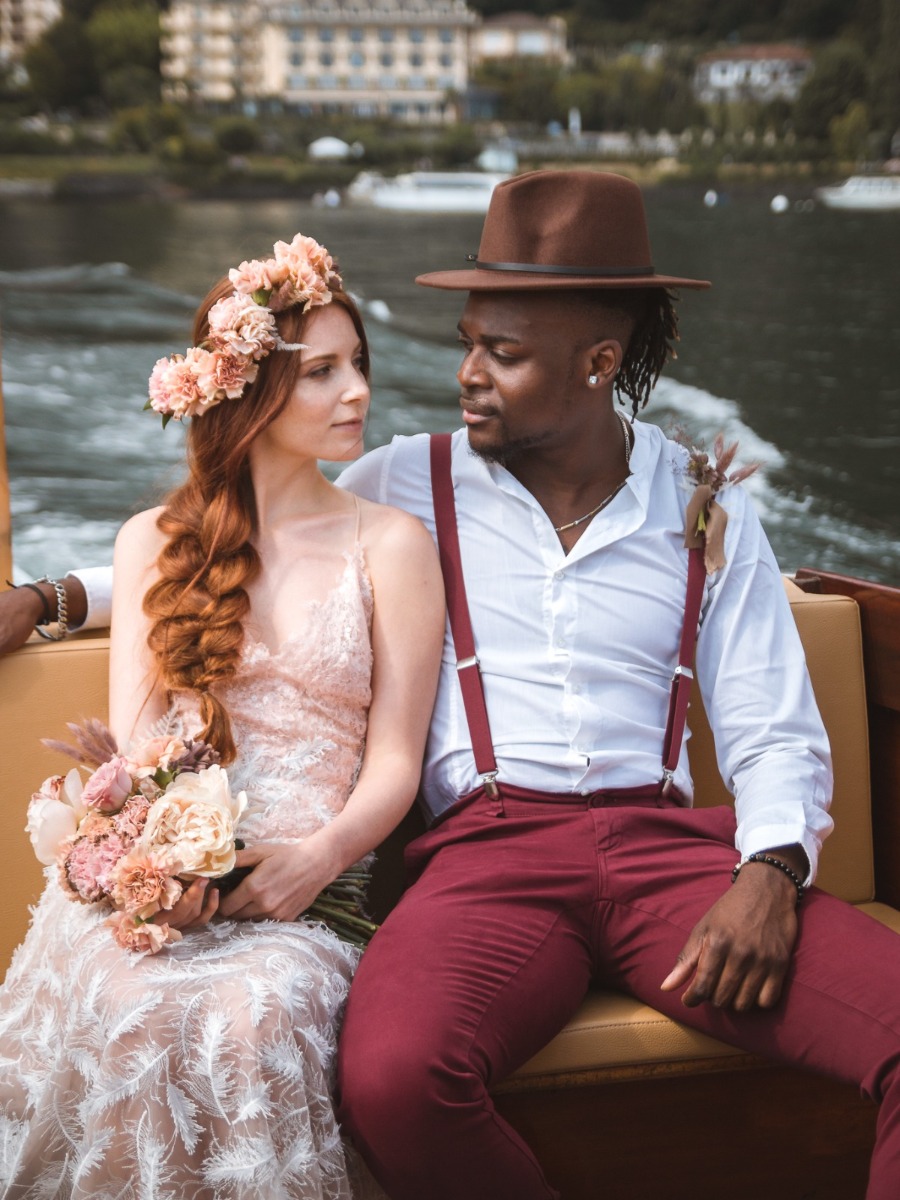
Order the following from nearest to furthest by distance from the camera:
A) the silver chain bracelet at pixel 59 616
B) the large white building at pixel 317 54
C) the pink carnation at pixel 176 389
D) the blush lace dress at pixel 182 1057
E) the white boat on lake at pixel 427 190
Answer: the blush lace dress at pixel 182 1057 < the pink carnation at pixel 176 389 < the silver chain bracelet at pixel 59 616 < the large white building at pixel 317 54 < the white boat on lake at pixel 427 190

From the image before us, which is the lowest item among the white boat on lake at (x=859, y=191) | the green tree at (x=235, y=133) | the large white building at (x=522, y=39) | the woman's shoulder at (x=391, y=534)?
the woman's shoulder at (x=391, y=534)

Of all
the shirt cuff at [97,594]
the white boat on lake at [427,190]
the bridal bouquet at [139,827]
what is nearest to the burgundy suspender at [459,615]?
the bridal bouquet at [139,827]

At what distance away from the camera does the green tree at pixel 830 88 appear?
4305 mm

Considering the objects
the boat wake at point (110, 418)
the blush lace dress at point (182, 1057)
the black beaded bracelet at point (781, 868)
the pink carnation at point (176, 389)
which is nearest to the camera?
the blush lace dress at point (182, 1057)

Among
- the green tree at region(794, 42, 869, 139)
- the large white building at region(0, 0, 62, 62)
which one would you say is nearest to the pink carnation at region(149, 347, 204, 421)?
the large white building at region(0, 0, 62, 62)

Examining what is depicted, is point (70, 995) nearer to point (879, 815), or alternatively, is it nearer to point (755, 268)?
point (879, 815)

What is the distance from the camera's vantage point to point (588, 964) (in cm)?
220

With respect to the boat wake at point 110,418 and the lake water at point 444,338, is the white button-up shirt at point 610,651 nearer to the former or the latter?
the boat wake at point 110,418

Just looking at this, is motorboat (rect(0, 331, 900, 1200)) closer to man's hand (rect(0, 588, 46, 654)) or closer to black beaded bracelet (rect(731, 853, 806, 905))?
man's hand (rect(0, 588, 46, 654))

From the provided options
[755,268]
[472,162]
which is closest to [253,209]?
[472,162]

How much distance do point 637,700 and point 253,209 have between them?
247cm

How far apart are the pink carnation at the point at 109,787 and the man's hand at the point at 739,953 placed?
90cm

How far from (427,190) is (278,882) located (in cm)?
283

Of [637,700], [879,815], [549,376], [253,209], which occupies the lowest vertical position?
[879,815]
